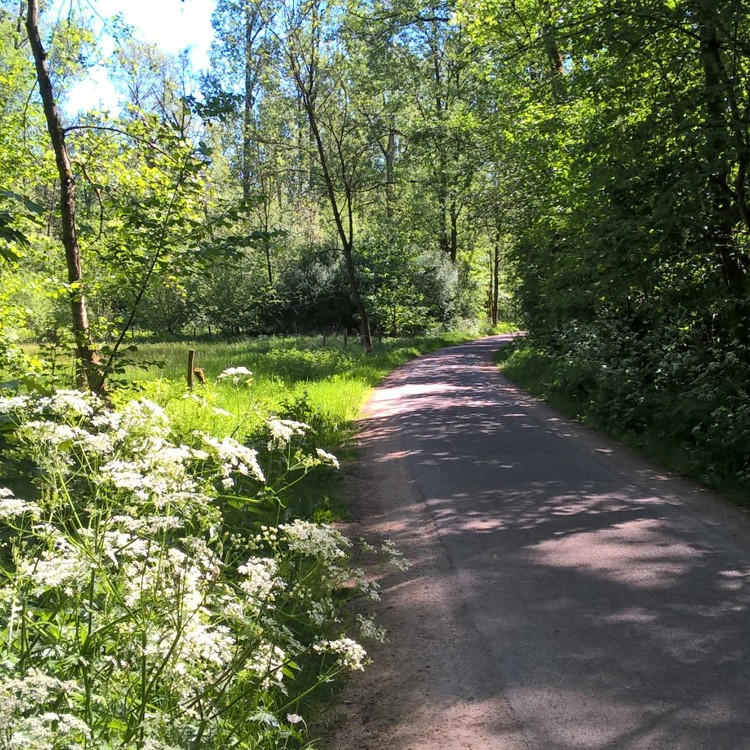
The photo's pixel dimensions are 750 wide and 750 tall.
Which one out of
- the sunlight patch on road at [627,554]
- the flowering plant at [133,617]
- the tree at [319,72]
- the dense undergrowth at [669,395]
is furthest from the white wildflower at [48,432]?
the tree at [319,72]

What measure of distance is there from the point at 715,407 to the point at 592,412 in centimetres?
286

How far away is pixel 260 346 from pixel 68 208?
20.1 metres

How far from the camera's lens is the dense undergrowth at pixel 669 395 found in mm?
7496

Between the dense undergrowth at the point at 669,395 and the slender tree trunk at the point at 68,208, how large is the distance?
6.77m

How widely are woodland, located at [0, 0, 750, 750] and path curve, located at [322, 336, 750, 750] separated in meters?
0.55

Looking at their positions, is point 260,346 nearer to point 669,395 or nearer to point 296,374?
point 296,374

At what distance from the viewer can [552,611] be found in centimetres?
430

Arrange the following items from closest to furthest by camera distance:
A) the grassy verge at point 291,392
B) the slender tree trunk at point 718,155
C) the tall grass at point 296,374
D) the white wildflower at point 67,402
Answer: the white wildflower at point 67,402 < the grassy verge at point 291,392 < the slender tree trunk at point 718,155 < the tall grass at point 296,374

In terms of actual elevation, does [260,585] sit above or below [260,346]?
below

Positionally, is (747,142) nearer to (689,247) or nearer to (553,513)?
(689,247)

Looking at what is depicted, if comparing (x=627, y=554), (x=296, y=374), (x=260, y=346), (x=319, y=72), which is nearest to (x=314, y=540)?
(x=627, y=554)

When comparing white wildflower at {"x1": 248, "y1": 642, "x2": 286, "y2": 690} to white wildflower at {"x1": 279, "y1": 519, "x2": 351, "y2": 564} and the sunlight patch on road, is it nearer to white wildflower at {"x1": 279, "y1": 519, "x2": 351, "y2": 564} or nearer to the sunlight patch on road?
white wildflower at {"x1": 279, "y1": 519, "x2": 351, "y2": 564}

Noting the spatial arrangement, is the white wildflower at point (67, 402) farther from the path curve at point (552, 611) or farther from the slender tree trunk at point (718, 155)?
the slender tree trunk at point (718, 155)

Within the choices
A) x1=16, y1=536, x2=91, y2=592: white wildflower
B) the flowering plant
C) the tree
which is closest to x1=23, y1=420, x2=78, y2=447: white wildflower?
the flowering plant
